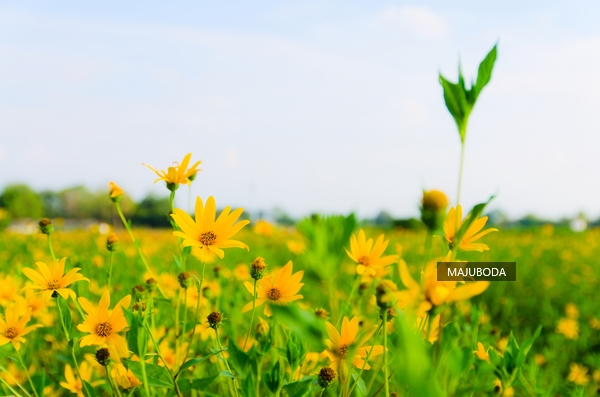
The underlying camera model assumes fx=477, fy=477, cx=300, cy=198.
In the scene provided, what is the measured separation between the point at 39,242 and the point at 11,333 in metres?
3.27

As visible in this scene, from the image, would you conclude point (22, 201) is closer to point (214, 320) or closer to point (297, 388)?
point (214, 320)

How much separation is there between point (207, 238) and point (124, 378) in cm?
25

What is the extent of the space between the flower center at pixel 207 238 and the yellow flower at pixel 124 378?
0.79 feet

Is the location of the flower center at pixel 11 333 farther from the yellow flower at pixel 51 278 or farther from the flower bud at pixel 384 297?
the flower bud at pixel 384 297

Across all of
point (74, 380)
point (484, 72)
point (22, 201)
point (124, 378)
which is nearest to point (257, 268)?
point (124, 378)

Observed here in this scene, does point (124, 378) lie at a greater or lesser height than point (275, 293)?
lesser

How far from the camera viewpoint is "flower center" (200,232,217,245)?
26.8 inches

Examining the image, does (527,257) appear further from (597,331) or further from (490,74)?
(490,74)

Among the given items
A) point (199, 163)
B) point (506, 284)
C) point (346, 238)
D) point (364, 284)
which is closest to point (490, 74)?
point (346, 238)

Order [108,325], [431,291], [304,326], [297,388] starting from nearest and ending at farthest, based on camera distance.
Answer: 1. [304,326]
2. [431,291]
3. [297,388]
4. [108,325]

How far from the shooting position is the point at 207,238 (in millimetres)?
684

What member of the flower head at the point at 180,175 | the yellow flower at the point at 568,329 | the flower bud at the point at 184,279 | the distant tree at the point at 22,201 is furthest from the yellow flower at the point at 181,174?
the distant tree at the point at 22,201

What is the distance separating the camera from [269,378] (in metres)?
0.56

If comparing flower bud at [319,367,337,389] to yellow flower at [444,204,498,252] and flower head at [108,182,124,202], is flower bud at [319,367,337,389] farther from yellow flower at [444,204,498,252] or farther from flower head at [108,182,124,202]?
flower head at [108,182,124,202]
